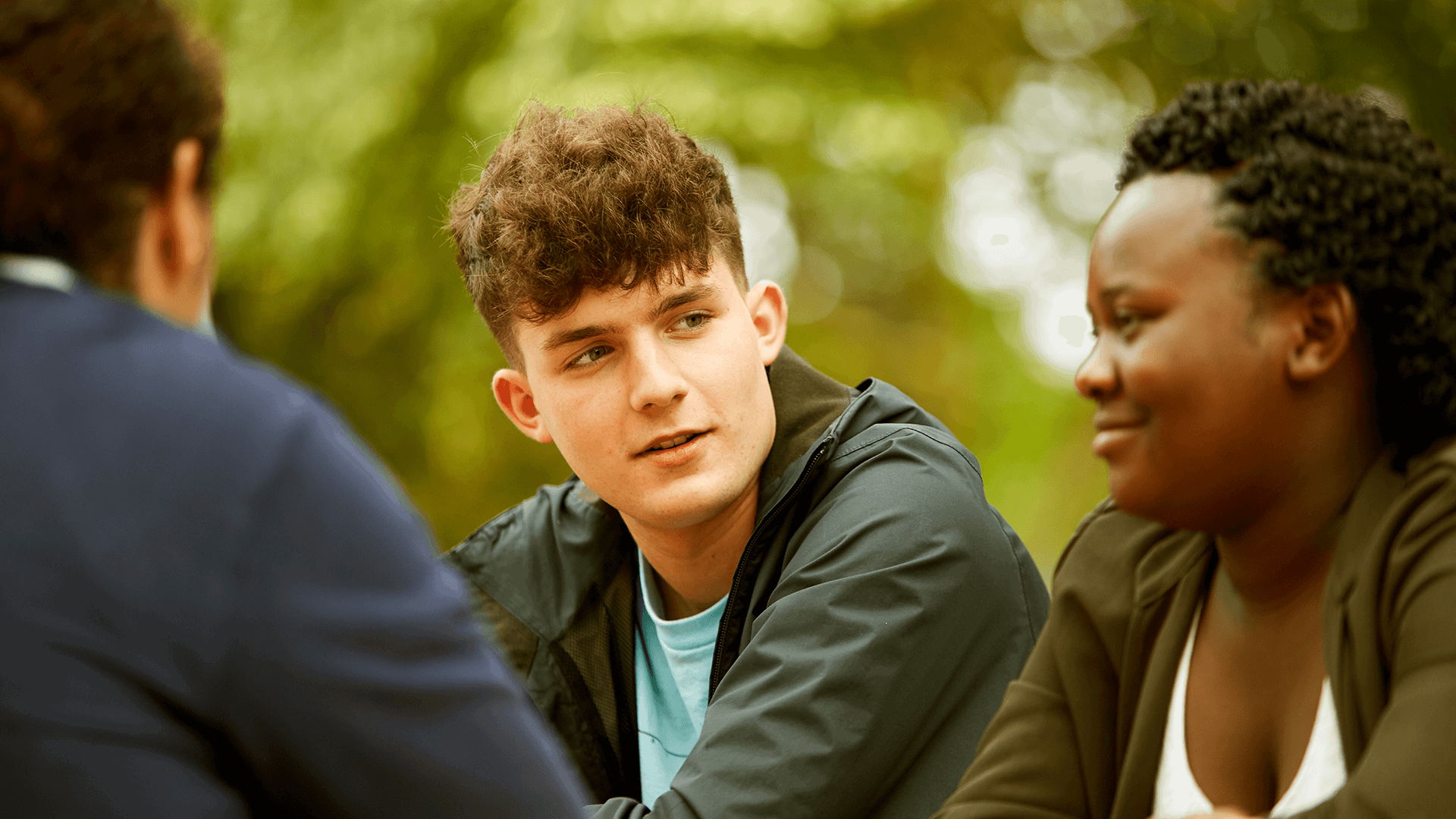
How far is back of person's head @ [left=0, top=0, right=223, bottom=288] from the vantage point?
1109 millimetres

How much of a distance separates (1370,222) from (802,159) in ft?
22.6

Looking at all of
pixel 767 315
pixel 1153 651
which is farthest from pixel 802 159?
pixel 1153 651

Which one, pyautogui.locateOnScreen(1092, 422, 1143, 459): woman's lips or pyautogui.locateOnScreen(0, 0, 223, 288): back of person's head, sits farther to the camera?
pyautogui.locateOnScreen(1092, 422, 1143, 459): woman's lips

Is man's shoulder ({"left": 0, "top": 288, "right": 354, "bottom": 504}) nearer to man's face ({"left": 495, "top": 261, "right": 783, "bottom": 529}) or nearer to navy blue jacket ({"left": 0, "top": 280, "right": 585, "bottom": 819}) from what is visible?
navy blue jacket ({"left": 0, "top": 280, "right": 585, "bottom": 819})

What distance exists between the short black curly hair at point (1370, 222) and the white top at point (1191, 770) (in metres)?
0.27

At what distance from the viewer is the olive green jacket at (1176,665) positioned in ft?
3.66

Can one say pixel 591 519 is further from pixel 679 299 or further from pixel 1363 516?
pixel 1363 516

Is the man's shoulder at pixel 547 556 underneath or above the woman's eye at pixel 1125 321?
underneath

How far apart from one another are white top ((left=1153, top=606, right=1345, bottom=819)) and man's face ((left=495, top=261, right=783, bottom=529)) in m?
1.10

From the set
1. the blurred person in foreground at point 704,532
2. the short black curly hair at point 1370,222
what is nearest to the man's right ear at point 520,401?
the blurred person in foreground at point 704,532

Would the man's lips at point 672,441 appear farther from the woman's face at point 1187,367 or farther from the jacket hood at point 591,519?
the woman's face at point 1187,367

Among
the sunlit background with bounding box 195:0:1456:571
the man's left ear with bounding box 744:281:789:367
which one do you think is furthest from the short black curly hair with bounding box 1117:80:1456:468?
the sunlit background with bounding box 195:0:1456:571

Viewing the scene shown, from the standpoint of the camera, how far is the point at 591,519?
9.09ft

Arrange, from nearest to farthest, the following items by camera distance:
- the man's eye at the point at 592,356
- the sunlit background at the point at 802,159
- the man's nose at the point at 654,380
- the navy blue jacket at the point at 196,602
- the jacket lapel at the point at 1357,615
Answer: the navy blue jacket at the point at 196,602
the jacket lapel at the point at 1357,615
the man's nose at the point at 654,380
the man's eye at the point at 592,356
the sunlit background at the point at 802,159
